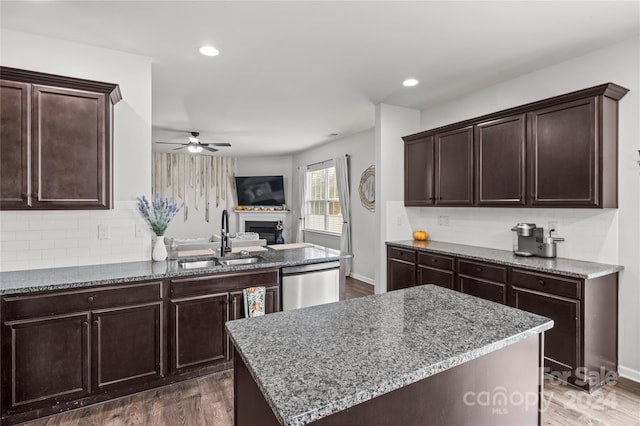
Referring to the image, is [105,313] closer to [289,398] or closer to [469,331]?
[289,398]

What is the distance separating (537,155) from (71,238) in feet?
13.0

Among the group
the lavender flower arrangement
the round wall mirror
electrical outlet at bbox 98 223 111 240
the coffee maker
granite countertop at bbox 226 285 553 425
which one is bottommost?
granite countertop at bbox 226 285 553 425

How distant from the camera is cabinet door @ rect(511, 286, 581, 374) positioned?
2.47 metres

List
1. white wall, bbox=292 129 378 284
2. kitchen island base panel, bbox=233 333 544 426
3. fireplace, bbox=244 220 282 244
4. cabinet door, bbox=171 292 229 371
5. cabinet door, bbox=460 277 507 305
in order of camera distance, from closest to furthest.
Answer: kitchen island base panel, bbox=233 333 544 426
cabinet door, bbox=171 292 229 371
cabinet door, bbox=460 277 507 305
white wall, bbox=292 129 378 284
fireplace, bbox=244 220 282 244

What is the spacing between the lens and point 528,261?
9.41 ft

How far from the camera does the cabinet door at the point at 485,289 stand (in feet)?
9.63

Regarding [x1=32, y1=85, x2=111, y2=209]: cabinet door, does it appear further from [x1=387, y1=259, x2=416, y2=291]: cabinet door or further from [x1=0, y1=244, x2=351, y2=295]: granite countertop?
[x1=387, y1=259, x2=416, y2=291]: cabinet door

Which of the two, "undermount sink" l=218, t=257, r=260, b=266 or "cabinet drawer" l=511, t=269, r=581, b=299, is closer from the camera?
"cabinet drawer" l=511, t=269, r=581, b=299

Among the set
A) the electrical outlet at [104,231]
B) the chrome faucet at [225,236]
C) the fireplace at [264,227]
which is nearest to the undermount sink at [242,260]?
the chrome faucet at [225,236]

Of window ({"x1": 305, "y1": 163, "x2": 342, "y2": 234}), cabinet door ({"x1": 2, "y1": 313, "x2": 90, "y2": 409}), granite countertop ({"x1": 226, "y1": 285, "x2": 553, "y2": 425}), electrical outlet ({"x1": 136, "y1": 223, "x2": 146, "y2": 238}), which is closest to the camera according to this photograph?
granite countertop ({"x1": 226, "y1": 285, "x2": 553, "y2": 425})

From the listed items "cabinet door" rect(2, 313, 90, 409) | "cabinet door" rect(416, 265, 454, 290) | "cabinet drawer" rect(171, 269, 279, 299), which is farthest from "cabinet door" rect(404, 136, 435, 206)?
"cabinet door" rect(2, 313, 90, 409)

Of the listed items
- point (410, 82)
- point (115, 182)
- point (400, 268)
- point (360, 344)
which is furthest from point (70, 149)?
point (400, 268)

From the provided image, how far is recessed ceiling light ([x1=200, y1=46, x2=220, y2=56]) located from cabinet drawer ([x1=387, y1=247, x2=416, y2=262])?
2.84 metres

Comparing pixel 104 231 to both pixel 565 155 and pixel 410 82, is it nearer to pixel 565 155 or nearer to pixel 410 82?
pixel 410 82
